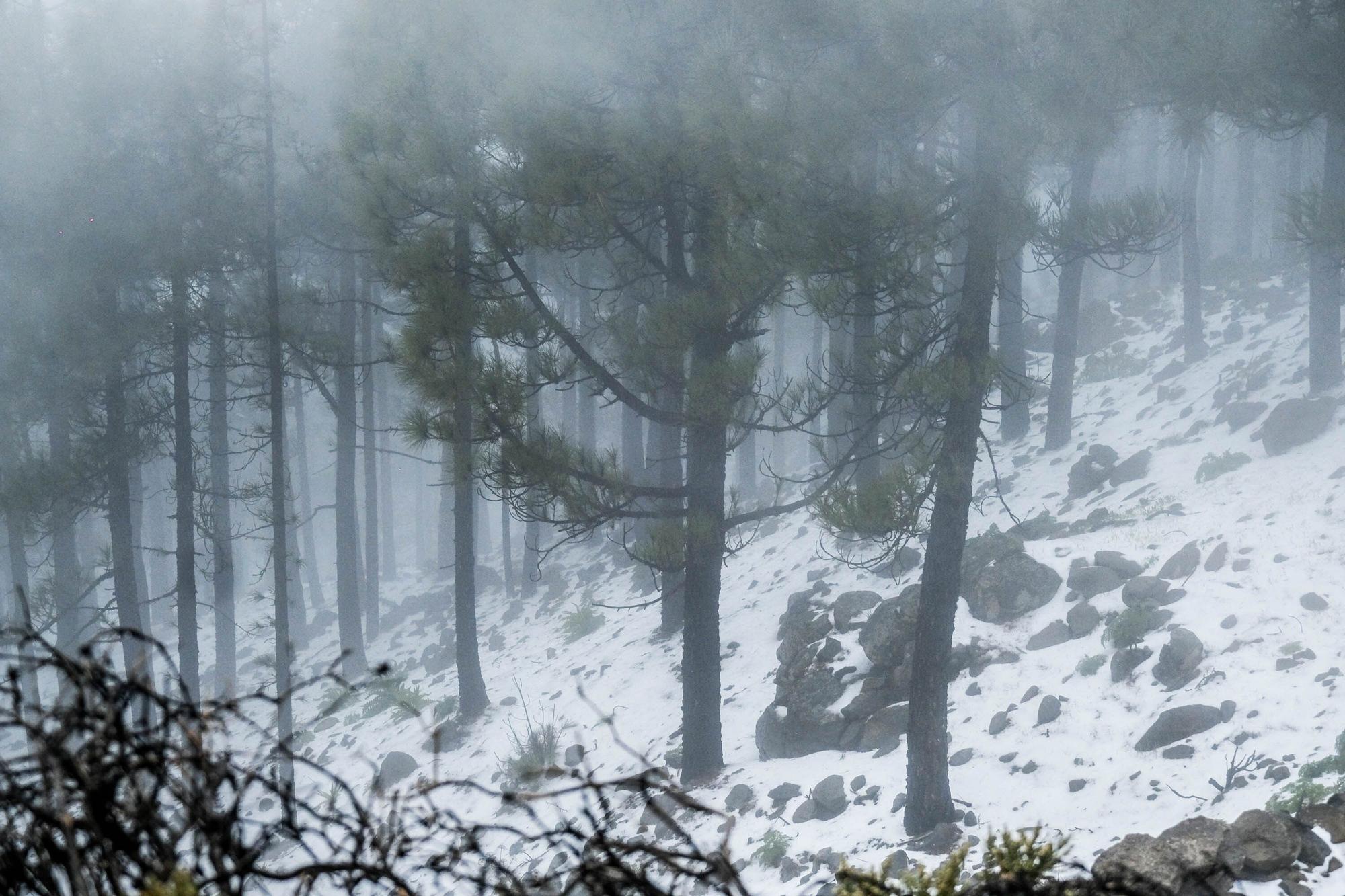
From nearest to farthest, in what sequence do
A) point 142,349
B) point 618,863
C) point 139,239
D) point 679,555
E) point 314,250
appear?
point 618,863 → point 679,555 → point 139,239 → point 142,349 → point 314,250

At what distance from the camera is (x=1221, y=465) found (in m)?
11.7

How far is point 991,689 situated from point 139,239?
487 inches

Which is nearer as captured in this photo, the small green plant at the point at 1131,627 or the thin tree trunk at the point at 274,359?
the small green plant at the point at 1131,627

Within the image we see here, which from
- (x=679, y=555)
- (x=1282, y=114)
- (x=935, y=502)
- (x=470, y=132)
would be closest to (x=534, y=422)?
(x=679, y=555)

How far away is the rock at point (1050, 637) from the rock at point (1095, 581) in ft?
1.59

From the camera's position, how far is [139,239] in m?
13.8

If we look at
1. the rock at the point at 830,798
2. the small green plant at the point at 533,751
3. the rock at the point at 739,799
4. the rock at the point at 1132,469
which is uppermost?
the rock at the point at 1132,469

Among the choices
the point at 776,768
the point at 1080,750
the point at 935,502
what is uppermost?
the point at 935,502

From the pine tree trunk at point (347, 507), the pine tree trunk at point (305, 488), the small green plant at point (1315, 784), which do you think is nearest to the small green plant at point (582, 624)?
the pine tree trunk at point (347, 507)

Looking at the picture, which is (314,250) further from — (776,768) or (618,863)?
(618,863)

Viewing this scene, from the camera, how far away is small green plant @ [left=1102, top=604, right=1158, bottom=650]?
870 cm

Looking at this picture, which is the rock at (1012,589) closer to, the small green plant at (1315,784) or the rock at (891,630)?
the rock at (891,630)

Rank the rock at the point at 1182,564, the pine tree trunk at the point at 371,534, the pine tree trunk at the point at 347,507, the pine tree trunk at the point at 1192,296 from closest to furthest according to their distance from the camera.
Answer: the rock at the point at 1182,564 < the pine tree trunk at the point at 1192,296 < the pine tree trunk at the point at 347,507 < the pine tree trunk at the point at 371,534

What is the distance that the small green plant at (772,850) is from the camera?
756 cm
